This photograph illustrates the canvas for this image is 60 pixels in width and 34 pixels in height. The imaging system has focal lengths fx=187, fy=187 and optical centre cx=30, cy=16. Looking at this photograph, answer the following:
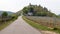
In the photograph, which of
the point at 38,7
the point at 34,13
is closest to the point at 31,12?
the point at 34,13

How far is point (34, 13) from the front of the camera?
577 feet

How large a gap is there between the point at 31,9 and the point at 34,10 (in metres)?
7.21

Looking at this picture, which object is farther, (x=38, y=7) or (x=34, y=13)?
(x=38, y=7)

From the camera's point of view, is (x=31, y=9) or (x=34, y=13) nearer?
(x=34, y=13)

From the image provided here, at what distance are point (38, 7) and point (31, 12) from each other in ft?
67.7

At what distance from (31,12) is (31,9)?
1076 cm

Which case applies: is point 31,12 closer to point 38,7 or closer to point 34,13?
point 34,13

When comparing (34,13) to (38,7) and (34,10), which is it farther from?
(38,7)

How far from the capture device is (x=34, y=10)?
181m

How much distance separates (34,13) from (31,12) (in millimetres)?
3333

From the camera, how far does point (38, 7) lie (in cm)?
19562

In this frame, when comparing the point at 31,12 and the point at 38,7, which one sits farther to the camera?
the point at 38,7

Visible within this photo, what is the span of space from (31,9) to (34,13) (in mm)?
12785

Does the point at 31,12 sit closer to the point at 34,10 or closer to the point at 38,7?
the point at 34,10
